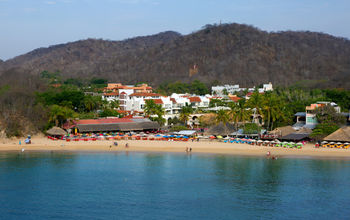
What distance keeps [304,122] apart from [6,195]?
112ft

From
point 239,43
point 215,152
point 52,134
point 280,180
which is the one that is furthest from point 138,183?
point 239,43

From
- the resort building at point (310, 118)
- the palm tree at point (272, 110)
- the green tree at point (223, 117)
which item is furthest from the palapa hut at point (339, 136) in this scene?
the green tree at point (223, 117)

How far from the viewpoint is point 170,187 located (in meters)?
31.2

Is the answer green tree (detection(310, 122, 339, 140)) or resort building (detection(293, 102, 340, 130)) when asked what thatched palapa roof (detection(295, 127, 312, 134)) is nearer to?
green tree (detection(310, 122, 339, 140))

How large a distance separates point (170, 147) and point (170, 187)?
48.9ft

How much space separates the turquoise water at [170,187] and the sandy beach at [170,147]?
247 cm

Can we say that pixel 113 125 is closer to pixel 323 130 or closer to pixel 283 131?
pixel 283 131

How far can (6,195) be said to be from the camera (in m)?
29.5

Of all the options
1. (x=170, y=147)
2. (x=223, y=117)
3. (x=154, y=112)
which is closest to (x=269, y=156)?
(x=170, y=147)

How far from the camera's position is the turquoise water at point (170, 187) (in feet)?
86.3

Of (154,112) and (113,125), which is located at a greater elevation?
(154,112)

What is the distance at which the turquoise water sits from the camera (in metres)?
26.3

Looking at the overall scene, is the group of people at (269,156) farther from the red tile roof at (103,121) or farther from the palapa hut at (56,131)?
the palapa hut at (56,131)

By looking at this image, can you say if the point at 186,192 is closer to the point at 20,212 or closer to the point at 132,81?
the point at 20,212
